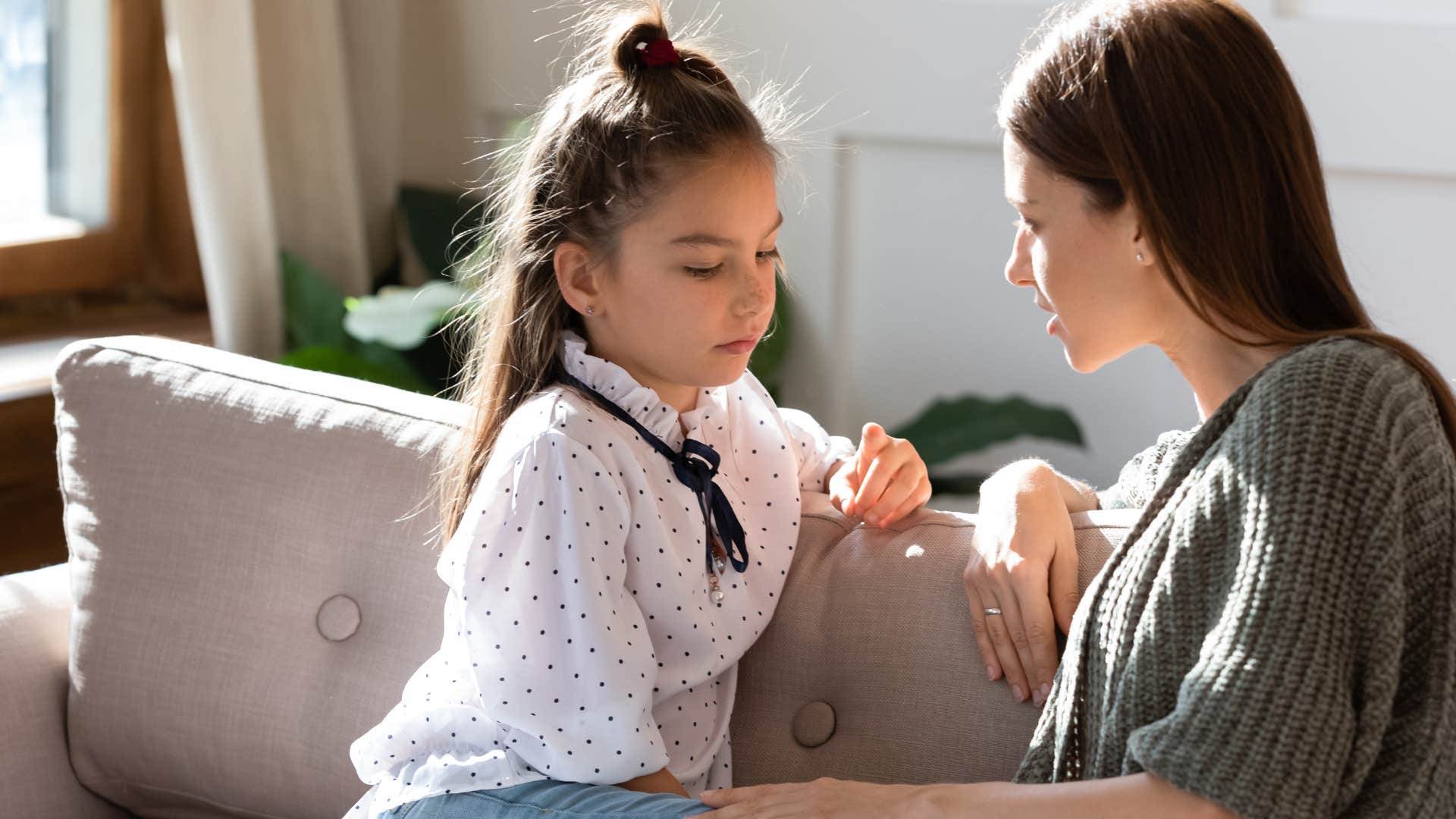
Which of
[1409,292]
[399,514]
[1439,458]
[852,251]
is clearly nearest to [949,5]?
[852,251]

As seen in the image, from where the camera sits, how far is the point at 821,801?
1.09 metres

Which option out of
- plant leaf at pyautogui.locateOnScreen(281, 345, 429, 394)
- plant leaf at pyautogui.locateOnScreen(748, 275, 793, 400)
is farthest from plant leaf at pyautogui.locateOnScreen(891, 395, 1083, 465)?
plant leaf at pyautogui.locateOnScreen(281, 345, 429, 394)

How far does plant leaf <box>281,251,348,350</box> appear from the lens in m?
2.57

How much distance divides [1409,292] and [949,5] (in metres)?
0.83

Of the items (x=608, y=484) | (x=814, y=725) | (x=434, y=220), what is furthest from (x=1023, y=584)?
(x=434, y=220)

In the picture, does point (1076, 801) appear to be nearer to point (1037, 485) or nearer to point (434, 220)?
point (1037, 485)

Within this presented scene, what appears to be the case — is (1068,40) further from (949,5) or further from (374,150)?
(374,150)

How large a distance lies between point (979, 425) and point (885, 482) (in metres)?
0.99

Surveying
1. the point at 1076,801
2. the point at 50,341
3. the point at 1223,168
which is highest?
the point at 1223,168

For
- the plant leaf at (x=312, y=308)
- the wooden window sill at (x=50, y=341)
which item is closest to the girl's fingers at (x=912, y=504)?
the plant leaf at (x=312, y=308)

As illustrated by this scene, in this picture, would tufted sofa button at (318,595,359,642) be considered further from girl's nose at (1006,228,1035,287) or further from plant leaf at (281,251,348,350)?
plant leaf at (281,251,348,350)

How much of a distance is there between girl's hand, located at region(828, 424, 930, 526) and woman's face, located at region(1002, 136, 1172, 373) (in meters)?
0.26

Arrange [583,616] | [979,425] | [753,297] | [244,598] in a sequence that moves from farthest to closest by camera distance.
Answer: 1. [979,425]
2. [244,598]
3. [753,297]
4. [583,616]

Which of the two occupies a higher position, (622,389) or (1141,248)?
(1141,248)
